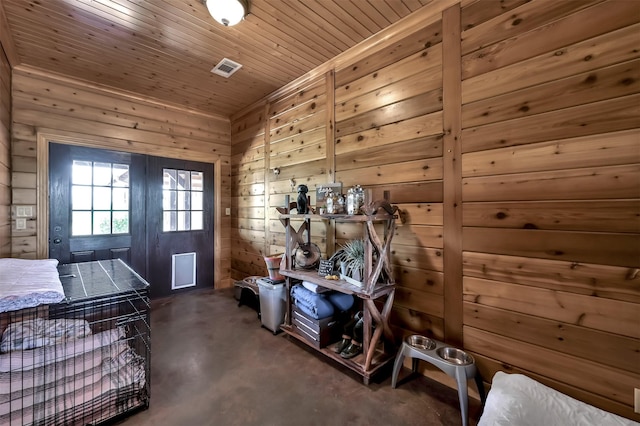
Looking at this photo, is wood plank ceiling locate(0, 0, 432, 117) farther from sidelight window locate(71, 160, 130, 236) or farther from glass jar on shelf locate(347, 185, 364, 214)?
glass jar on shelf locate(347, 185, 364, 214)

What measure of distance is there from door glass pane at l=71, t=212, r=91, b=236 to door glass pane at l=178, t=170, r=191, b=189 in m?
1.09

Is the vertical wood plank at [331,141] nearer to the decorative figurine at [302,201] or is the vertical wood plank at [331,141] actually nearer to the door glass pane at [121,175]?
the decorative figurine at [302,201]

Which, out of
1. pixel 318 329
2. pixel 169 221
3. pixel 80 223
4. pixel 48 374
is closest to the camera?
pixel 48 374

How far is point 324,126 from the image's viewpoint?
284 cm

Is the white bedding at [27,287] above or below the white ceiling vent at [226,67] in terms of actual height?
below

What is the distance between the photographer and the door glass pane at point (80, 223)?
307 centimetres

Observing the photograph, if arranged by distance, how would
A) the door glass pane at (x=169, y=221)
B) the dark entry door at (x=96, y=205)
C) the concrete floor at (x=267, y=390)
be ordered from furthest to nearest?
1. the door glass pane at (x=169, y=221)
2. the dark entry door at (x=96, y=205)
3. the concrete floor at (x=267, y=390)

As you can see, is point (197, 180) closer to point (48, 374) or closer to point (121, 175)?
point (121, 175)

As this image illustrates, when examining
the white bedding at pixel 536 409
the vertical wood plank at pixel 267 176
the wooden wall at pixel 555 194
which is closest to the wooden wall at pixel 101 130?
the vertical wood plank at pixel 267 176

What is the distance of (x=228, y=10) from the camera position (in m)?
1.89

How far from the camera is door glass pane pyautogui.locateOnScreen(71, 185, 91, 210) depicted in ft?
10.1

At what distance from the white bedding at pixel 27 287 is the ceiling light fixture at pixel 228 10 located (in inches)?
77.6

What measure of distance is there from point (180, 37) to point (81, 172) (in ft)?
6.77

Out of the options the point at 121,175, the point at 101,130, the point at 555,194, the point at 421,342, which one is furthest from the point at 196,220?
the point at 555,194
